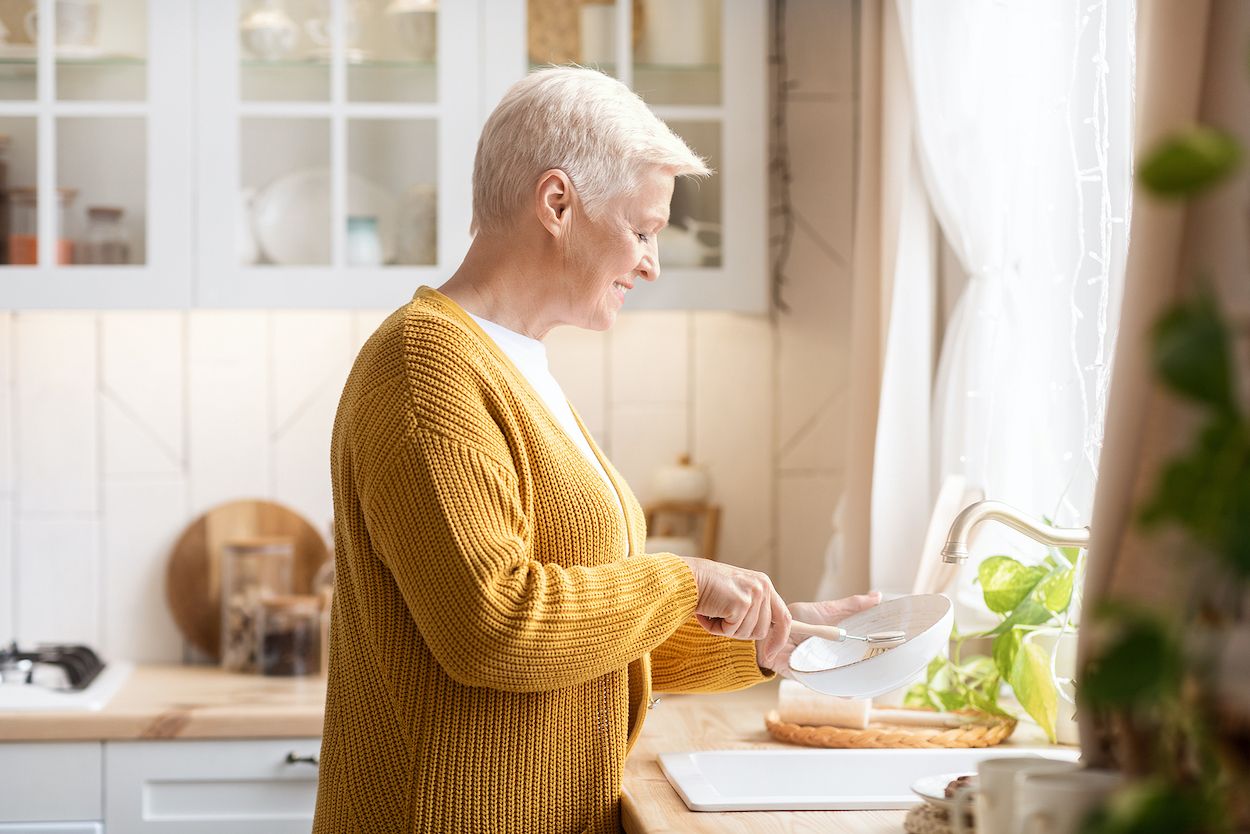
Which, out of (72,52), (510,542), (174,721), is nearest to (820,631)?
(510,542)

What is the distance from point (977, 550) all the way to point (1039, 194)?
52cm

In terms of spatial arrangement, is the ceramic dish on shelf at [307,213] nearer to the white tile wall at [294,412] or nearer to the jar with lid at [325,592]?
the white tile wall at [294,412]

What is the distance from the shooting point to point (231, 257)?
218 cm

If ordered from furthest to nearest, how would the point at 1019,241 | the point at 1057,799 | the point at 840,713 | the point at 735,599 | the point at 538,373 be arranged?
the point at 1019,241
the point at 840,713
the point at 538,373
the point at 735,599
the point at 1057,799

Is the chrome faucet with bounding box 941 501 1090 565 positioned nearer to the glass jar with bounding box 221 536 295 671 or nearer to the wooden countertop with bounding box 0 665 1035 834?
the wooden countertop with bounding box 0 665 1035 834

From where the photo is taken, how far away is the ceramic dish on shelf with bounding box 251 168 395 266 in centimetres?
222

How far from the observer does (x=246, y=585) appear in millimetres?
2391

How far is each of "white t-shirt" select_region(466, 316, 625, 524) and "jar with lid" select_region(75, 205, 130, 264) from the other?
1.15 m

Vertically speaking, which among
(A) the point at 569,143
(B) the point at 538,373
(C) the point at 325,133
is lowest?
(B) the point at 538,373

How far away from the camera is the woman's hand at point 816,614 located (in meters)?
1.43

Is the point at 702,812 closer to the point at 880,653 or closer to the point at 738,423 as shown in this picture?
the point at 880,653

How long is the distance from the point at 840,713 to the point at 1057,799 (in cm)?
89

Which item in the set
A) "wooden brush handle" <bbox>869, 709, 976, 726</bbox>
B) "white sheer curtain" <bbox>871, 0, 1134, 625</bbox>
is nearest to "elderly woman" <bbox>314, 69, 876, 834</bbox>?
"wooden brush handle" <bbox>869, 709, 976, 726</bbox>

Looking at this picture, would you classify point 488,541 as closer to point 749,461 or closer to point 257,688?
point 257,688
